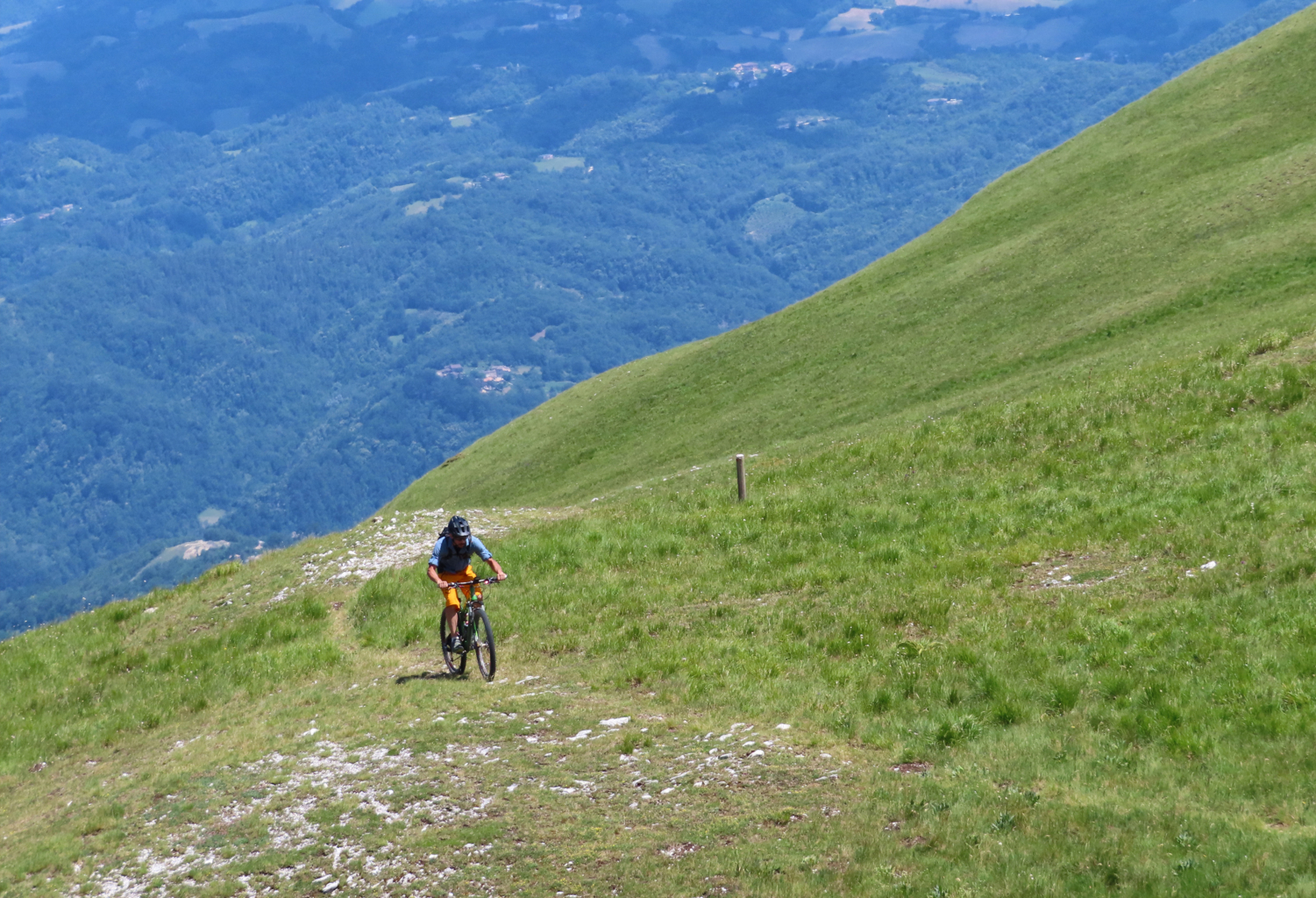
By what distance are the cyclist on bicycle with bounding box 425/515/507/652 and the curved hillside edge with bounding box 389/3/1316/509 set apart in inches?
969

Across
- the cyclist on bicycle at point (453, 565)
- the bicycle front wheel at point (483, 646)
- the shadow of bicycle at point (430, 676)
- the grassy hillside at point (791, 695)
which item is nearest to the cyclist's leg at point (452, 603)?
the cyclist on bicycle at point (453, 565)

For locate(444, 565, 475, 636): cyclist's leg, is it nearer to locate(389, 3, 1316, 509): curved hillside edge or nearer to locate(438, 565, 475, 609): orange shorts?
locate(438, 565, 475, 609): orange shorts

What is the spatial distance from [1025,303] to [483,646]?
43653 mm

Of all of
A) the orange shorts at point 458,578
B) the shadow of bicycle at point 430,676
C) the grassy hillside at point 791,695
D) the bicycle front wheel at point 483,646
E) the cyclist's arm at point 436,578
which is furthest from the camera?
the shadow of bicycle at point 430,676

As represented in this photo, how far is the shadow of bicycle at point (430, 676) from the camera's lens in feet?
71.9

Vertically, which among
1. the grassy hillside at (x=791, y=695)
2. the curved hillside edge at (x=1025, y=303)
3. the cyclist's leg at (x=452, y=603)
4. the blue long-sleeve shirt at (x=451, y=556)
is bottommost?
the grassy hillside at (x=791, y=695)

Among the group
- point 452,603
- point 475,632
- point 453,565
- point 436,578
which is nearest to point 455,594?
point 452,603

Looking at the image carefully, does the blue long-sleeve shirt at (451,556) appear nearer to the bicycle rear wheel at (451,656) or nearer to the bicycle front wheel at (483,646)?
the bicycle front wheel at (483,646)

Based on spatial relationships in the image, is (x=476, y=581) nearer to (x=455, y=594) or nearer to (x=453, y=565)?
(x=455, y=594)

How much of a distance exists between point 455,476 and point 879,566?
59042 millimetres

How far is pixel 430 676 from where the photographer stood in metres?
22.2

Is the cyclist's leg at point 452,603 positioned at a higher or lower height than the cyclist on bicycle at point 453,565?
lower

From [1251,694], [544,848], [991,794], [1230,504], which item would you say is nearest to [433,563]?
[544,848]

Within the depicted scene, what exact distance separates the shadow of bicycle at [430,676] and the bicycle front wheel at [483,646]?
0.73m
